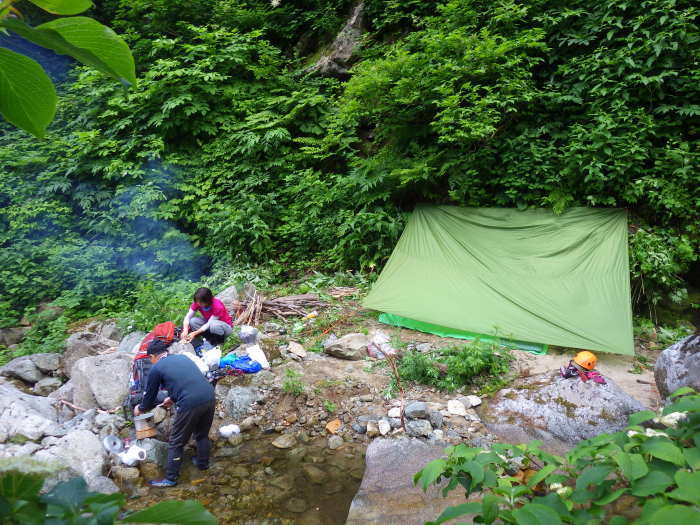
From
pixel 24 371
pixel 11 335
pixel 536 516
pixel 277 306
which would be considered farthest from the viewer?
pixel 11 335

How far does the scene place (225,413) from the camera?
412 cm

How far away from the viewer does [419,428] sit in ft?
11.9

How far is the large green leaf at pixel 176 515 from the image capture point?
0.37 meters

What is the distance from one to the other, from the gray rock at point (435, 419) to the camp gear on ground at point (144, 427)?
2.45 meters

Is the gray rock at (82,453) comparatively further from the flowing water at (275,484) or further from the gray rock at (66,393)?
the gray rock at (66,393)

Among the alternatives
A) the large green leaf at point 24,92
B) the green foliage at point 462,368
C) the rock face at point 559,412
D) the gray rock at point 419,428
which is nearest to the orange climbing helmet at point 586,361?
the rock face at point 559,412

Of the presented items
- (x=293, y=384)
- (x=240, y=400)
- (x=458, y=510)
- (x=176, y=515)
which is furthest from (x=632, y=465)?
(x=240, y=400)

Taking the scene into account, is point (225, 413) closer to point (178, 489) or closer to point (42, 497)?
point (178, 489)

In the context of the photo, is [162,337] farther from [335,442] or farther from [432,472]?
[432,472]

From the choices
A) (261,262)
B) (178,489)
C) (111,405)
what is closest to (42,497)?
(178,489)

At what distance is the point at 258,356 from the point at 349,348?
1010 mm

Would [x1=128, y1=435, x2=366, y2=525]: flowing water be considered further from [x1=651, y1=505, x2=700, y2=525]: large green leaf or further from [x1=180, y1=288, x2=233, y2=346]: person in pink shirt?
[x1=651, y1=505, x2=700, y2=525]: large green leaf

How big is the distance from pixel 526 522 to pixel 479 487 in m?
0.32

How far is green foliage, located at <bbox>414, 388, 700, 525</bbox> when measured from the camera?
2.31ft
